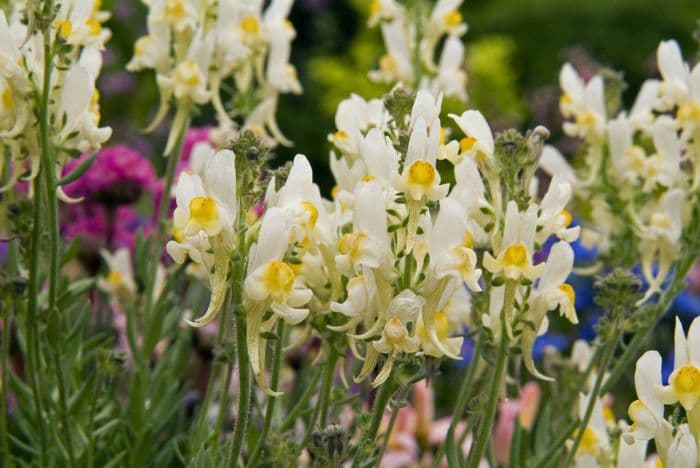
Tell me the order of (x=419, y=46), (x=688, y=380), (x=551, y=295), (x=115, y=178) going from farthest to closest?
(x=115, y=178) → (x=419, y=46) → (x=551, y=295) → (x=688, y=380)

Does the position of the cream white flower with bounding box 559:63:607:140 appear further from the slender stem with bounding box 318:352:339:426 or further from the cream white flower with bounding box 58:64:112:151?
the cream white flower with bounding box 58:64:112:151

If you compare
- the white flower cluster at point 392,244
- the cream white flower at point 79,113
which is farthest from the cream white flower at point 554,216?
the cream white flower at point 79,113

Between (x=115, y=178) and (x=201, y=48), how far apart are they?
701 mm

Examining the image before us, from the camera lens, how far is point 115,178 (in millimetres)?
2680

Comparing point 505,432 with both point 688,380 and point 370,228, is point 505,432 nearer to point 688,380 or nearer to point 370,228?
point 688,380

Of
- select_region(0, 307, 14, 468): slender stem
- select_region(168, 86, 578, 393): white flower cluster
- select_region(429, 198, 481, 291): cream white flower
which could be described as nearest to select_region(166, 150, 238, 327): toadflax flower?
select_region(168, 86, 578, 393): white flower cluster

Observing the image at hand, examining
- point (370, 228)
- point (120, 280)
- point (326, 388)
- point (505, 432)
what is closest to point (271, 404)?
point (326, 388)

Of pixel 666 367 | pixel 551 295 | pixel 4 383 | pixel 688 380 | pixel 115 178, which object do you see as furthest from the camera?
pixel 666 367

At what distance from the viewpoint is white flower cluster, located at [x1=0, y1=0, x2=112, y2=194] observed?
5.41 ft

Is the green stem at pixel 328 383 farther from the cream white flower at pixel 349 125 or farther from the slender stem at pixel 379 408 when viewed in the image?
the cream white flower at pixel 349 125

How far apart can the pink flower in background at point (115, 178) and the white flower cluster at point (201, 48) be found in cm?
52

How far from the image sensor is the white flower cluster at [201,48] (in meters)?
2.07

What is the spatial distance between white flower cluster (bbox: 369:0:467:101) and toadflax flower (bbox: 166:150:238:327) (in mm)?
1240

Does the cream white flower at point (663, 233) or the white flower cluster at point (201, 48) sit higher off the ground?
the white flower cluster at point (201, 48)
